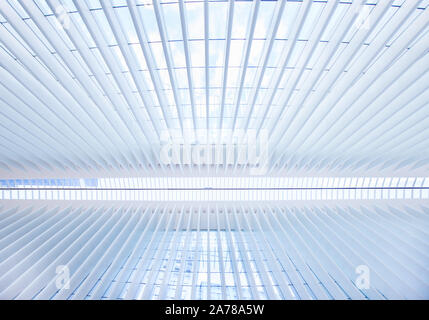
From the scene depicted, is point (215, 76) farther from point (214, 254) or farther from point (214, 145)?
point (214, 254)

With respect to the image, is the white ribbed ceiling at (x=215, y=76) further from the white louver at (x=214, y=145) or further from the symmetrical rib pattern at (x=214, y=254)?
the symmetrical rib pattern at (x=214, y=254)

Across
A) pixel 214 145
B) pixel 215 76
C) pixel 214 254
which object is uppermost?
pixel 214 145

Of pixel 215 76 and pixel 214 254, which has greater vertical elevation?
pixel 215 76

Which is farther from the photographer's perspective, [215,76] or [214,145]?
[214,145]

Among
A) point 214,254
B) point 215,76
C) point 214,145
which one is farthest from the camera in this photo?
point 214,145

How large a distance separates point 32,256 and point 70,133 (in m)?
4.67

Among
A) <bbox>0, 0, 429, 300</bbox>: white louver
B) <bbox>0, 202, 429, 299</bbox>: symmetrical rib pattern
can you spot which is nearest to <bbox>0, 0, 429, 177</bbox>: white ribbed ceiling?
<bbox>0, 0, 429, 300</bbox>: white louver

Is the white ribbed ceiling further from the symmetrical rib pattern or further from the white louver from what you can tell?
the symmetrical rib pattern

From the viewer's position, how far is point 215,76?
7.12 meters

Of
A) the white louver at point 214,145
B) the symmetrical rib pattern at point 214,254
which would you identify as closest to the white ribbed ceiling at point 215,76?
the white louver at point 214,145

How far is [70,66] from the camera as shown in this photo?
596cm

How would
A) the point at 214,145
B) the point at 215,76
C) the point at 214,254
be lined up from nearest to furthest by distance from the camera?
the point at 215,76 → the point at 214,254 → the point at 214,145

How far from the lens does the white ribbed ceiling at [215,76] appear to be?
4.92m

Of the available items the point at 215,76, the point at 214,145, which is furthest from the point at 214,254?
the point at 215,76
